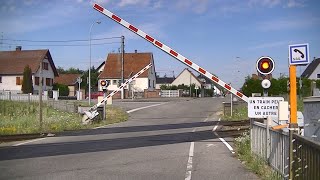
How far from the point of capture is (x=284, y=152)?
842 centimetres

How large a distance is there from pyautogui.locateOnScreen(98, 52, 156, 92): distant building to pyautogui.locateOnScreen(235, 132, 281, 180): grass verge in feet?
240

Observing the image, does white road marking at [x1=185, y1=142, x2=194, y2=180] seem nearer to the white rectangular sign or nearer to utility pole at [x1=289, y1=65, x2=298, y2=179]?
the white rectangular sign

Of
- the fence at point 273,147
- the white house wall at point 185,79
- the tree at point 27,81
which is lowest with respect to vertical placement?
the fence at point 273,147

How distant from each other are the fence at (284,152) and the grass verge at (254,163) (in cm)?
12

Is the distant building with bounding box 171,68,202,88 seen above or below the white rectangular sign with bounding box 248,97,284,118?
above

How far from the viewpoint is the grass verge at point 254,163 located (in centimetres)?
915

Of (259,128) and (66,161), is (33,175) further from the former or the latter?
(259,128)

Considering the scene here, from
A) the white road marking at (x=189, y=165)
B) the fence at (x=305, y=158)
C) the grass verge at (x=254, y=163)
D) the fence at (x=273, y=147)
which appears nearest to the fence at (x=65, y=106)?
the white road marking at (x=189, y=165)

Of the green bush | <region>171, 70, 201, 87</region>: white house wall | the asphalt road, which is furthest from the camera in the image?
<region>171, 70, 201, 87</region>: white house wall

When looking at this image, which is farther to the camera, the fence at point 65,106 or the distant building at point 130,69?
the distant building at point 130,69

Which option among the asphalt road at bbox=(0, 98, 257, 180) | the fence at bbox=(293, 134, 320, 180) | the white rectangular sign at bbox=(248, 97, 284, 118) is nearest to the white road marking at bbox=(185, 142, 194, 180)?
the asphalt road at bbox=(0, 98, 257, 180)

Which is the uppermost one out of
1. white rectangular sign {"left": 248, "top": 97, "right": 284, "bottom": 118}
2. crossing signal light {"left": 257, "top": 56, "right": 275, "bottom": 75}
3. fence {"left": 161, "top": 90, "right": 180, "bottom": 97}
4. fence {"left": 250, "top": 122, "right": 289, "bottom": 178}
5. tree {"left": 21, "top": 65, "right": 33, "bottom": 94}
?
tree {"left": 21, "top": 65, "right": 33, "bottom": 94}

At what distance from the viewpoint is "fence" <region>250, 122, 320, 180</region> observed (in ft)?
21.0

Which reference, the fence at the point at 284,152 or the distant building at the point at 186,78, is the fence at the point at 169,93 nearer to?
the distant building at the point at 186,78
